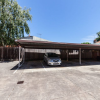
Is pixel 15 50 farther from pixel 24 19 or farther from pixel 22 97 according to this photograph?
pixel 22 97

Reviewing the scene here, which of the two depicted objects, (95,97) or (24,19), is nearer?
(95,97)

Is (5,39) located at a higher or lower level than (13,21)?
lower

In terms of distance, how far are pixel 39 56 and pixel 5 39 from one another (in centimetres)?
647

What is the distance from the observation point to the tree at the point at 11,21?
1158cm

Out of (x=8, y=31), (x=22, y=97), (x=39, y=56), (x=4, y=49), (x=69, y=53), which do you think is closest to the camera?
(x=22, y=97)

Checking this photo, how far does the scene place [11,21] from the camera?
38.1 ft

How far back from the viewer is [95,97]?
9.64ft

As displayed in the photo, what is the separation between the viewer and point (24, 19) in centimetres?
1327

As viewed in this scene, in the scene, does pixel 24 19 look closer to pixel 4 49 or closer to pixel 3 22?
pixel 3 22

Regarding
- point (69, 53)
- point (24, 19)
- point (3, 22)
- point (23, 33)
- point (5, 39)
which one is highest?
point (24, 19)

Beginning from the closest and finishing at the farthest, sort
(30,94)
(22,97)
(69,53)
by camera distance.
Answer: (22,97), (30,94), (69,53)

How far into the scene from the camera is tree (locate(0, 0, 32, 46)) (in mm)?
11584

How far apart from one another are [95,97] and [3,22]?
44.3ft

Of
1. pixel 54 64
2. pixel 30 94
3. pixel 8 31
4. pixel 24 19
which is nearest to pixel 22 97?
pixel 30 94
